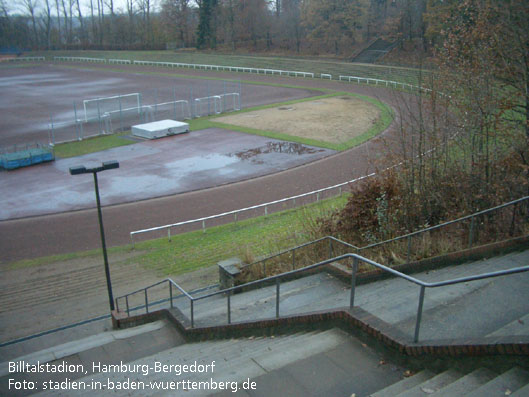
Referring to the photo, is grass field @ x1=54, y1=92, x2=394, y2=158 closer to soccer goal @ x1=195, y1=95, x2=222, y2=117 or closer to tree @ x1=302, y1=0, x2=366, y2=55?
soccer goal @ x1=195, y1=95, x2=222, y2=117

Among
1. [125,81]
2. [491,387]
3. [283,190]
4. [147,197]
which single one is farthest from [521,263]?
[125,81]

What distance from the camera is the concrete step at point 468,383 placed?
4.52 m

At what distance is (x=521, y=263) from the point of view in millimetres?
7840

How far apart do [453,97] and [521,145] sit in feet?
6.57

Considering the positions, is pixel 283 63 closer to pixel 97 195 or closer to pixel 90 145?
pixel 90 145

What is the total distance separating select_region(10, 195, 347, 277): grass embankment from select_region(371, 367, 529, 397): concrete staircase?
349 inches

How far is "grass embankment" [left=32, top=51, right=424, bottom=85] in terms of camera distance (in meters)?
56.0

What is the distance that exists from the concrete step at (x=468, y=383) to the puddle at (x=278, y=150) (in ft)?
82.8

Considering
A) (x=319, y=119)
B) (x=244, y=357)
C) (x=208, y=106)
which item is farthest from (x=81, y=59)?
(x=244, y=357)

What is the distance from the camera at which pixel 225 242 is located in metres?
17.6

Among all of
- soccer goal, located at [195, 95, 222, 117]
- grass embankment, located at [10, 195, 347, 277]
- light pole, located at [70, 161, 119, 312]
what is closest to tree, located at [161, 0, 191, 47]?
soccer goal, located at [195, 95, 222, 117]

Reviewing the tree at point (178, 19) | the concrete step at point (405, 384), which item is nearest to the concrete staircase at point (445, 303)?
the concrete step at point (405, 384)

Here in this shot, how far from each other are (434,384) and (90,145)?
3204cm

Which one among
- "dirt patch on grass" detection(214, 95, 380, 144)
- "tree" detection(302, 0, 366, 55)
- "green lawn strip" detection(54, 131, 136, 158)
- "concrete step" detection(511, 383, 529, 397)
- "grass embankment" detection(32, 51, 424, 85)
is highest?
"tree" detection(302, 0, 366, 55)
